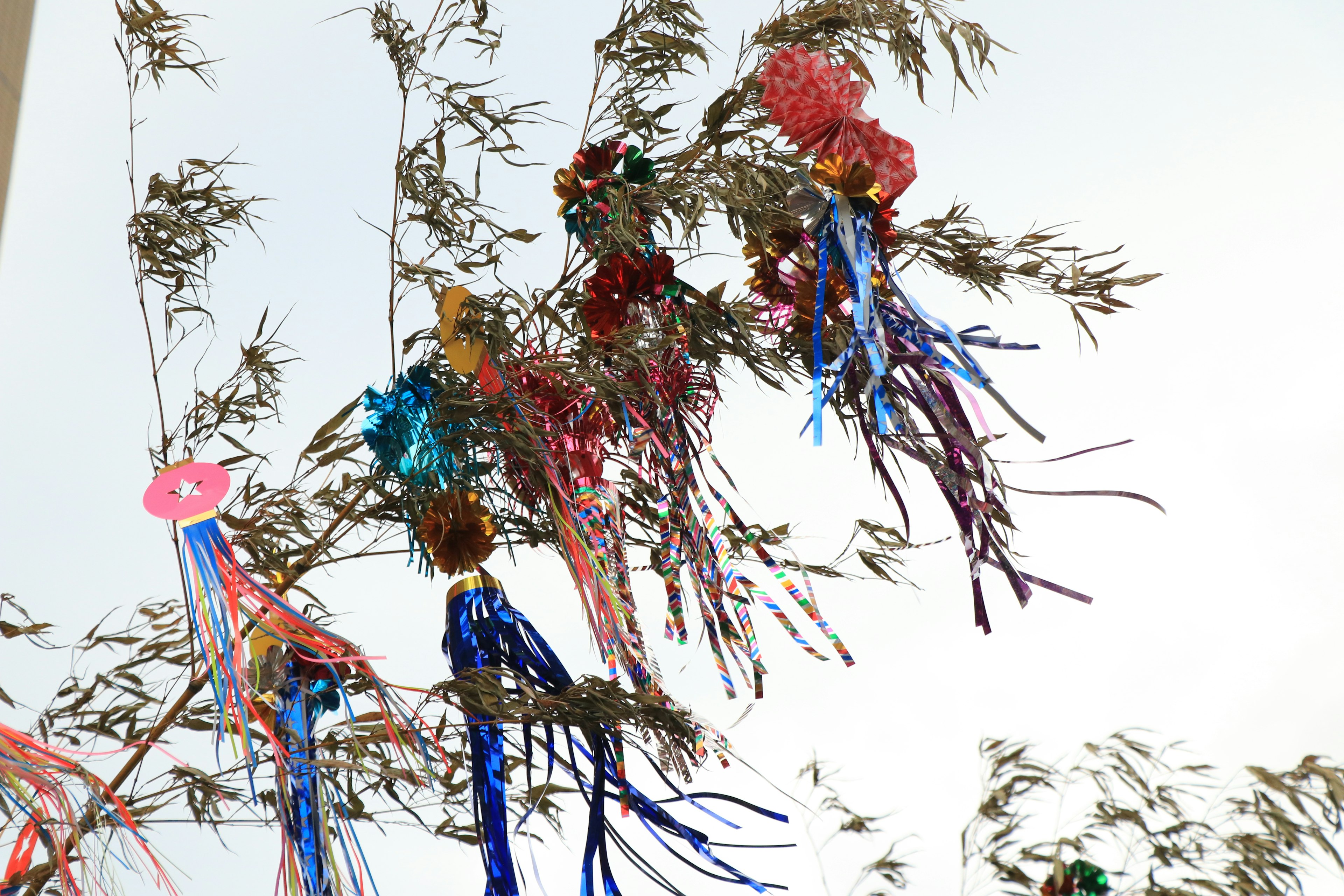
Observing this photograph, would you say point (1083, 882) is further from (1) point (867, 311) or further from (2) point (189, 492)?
(2) point (189, 492)

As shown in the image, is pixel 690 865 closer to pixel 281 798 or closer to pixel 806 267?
pixel 281 798

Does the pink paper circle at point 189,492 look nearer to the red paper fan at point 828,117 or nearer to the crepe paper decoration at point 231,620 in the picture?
the crepe paper decoration at point 231,620

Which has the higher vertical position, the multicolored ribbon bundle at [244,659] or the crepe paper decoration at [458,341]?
the crepe paper decoration at [458,341]

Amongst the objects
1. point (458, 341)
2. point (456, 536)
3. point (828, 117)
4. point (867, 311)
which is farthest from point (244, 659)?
point (828, 117)

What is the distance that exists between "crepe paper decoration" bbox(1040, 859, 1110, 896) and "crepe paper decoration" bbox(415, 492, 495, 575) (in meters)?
1.53

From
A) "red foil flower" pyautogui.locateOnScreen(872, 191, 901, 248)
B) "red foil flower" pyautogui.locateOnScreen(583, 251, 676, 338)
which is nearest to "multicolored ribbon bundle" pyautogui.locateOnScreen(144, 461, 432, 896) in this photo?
"red foil flower" pyautogui.locateOnScreen(583, 251, 676, 338)

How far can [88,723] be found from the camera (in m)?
1.81

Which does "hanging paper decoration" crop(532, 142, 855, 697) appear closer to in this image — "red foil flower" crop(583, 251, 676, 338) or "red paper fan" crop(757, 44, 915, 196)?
"red foil flower" crop(583, 251, 676, 338)

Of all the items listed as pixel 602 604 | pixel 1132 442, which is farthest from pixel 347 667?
pixel 1132 442

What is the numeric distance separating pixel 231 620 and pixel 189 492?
8.0 inches

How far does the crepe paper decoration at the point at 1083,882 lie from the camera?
236cm

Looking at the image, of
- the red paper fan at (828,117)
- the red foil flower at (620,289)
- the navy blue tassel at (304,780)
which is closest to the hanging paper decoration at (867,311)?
the red paper fan at (828,117)

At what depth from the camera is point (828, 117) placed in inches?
71.0

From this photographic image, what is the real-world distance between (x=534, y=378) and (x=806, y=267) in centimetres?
A: 49
